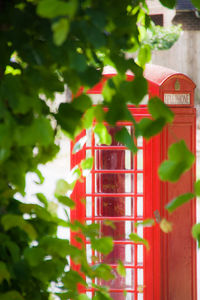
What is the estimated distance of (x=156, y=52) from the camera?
1588 cm

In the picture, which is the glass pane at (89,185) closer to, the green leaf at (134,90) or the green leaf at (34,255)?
the green leaf at (34,255)

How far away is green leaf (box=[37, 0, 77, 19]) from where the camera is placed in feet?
2.94

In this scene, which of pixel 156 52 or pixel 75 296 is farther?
pixel 156 52

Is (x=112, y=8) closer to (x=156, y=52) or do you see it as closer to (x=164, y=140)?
(x=164, y=140)

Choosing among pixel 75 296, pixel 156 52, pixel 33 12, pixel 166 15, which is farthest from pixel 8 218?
pixel 166 15

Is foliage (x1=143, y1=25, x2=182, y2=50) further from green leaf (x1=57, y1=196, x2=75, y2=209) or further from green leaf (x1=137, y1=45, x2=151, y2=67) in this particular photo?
green leaf (x1=57, y1=196, x2=75, y2=209)

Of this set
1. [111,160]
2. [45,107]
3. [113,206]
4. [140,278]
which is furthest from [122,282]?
[45,107]

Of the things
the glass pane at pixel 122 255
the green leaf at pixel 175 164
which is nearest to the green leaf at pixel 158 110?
the green leaf at pixel 175 164

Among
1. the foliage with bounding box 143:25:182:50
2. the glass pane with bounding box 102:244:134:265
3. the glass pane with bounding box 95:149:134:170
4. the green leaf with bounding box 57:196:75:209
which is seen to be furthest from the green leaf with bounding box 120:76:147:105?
the foliage with bounding box 143:25:182:50

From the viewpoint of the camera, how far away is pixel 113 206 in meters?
3.84

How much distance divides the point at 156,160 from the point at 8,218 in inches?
101

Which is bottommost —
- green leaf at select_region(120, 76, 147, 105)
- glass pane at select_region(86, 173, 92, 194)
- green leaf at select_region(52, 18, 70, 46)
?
glass pane at select_region(86, 173, 92, 194)

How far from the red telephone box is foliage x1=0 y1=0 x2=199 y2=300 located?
2270 mm

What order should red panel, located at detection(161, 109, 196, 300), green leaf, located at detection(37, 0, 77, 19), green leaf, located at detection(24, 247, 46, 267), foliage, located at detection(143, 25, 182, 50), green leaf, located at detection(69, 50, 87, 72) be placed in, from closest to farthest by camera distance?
green leaf, located at detection(37, 0, 77, 19) → green leaf, located at detection(69, 50, 87, 72) → green leaf, located at detection(24, 247, 46, 267) → red panel, located at detection(161, 109, 196, 300) → foliage, located at detection(143, 25, 182, 50)
